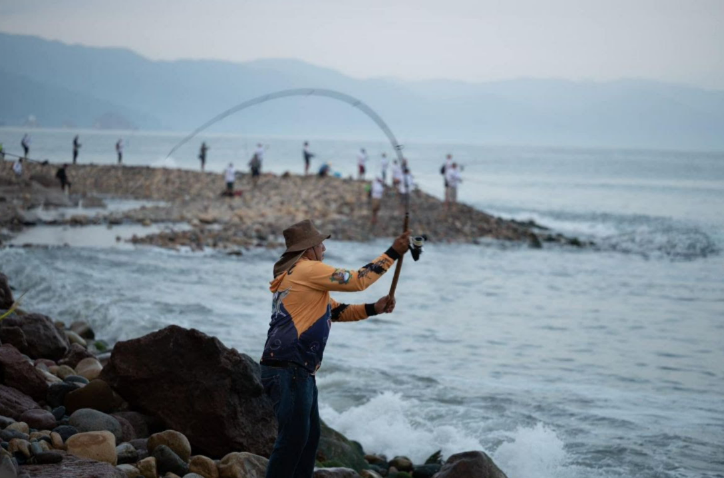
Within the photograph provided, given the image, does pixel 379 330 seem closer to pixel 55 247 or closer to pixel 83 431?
pixel 83 431

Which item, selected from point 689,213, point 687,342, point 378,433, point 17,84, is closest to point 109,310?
point 378,433

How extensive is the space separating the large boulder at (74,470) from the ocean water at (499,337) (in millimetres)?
3537

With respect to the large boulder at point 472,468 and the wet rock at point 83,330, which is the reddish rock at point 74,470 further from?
the wet rock at point 83,330

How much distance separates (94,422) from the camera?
5.83 meters

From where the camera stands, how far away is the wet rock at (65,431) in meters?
5.54

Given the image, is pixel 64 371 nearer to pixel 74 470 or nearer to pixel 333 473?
pixel 333 473

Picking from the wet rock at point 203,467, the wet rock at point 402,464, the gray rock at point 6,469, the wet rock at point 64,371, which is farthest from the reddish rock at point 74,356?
the gray rock at point 6,469

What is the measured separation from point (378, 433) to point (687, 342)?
6.40 metres

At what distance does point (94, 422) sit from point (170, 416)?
57cm

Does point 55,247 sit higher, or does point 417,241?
point 417,241

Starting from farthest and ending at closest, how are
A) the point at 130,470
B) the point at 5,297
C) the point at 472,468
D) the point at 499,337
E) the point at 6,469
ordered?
the point at 499,337, the point at 5,297, the point at 472,468, the point at 130,470, the point at 6,469

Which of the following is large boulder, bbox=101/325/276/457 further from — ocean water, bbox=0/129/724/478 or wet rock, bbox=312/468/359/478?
ocean water, bbox=0/129/724/478

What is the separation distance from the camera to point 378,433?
792 centimetres

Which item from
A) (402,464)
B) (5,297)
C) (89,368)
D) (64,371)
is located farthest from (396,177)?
(402,464)
